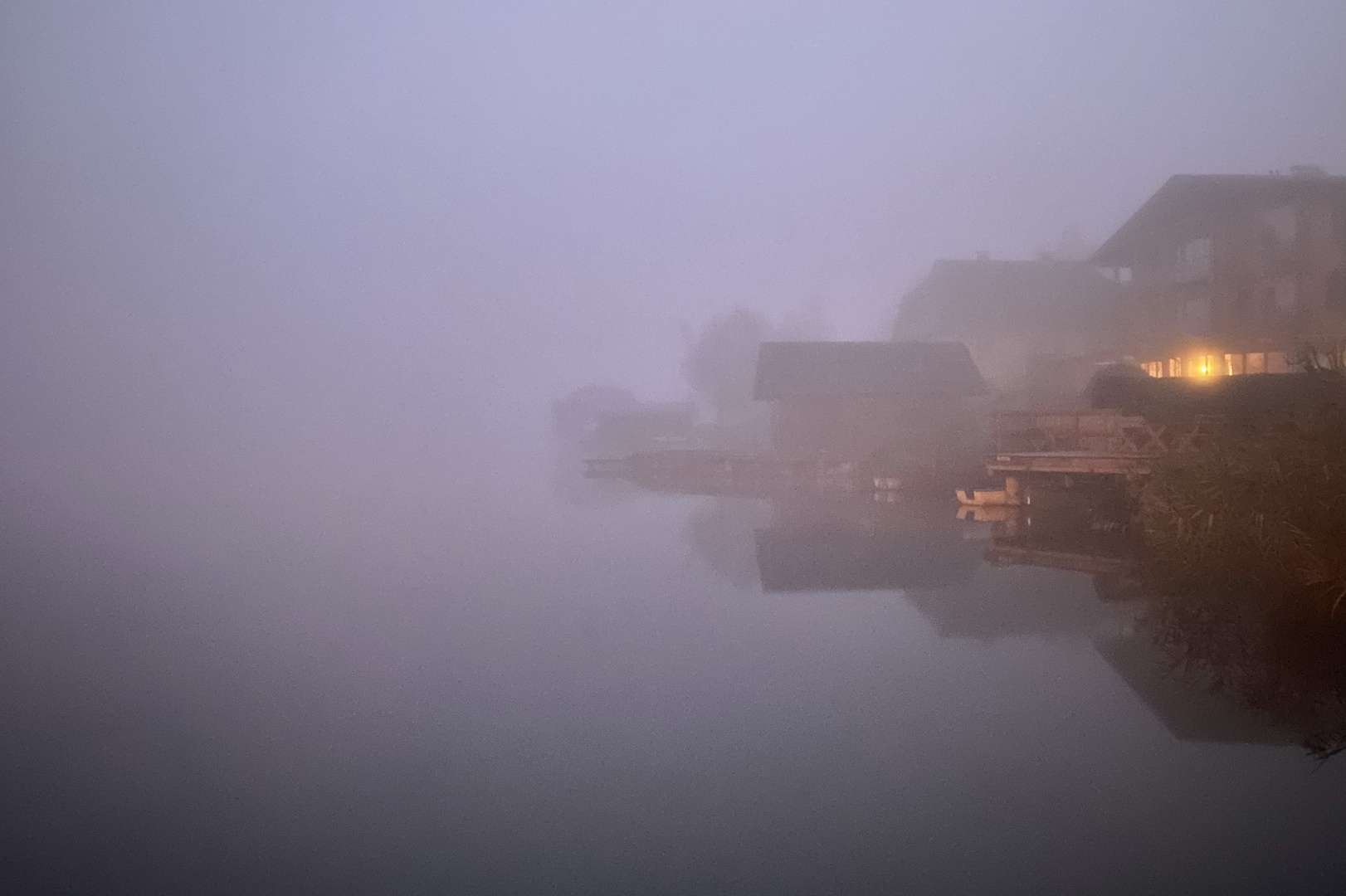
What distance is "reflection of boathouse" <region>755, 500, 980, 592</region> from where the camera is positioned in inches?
671

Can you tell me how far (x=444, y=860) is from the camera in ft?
23.1

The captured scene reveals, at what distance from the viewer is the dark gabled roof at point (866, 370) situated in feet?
141

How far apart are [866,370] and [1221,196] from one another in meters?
15.6

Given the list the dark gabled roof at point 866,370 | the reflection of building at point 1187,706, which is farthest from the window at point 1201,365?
the reflection of building at point 1187,706

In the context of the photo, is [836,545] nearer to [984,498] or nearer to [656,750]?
[984,498]

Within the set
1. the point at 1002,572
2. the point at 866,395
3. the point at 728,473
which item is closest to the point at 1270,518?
the point at 1002,572

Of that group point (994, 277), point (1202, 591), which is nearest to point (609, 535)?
point (1202, 591)

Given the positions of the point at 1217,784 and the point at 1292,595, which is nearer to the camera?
the point at 1217,784

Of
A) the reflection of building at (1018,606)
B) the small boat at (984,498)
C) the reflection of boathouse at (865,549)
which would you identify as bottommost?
the reflection of building at (1018,606)

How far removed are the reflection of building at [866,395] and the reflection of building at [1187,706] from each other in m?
30.3

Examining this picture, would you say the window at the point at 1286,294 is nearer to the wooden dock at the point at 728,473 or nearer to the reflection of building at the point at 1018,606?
the wooden dock at the point at 728,473

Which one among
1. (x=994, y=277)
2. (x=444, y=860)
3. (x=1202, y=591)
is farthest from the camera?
(x=994, y=277)

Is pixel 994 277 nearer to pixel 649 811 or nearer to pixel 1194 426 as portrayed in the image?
pixel 1194 426

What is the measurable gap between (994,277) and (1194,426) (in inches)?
1482
